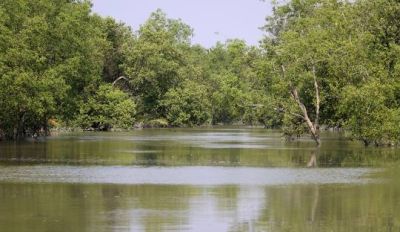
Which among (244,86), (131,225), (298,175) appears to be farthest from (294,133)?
(131,225)

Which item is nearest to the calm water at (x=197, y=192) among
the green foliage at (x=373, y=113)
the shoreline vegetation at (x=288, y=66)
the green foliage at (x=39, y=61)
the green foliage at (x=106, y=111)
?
the green foliage at (x=373, y=113)

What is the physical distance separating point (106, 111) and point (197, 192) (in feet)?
224

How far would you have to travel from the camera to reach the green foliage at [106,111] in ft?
305

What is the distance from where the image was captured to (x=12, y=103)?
196ft

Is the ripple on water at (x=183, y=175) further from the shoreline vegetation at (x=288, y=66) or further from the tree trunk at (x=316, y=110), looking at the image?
the tree trunk at (x=316, y=110)

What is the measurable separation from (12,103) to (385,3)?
2871 cm

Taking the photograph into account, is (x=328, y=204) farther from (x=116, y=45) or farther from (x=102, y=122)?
(x=116, y=45)

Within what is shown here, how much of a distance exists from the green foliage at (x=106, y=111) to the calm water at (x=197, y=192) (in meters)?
45.9

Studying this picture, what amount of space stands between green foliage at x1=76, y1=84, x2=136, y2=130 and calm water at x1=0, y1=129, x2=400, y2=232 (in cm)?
4590

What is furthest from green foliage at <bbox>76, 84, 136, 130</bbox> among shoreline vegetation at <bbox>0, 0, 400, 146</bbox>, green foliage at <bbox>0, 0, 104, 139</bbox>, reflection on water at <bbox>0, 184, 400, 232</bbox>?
reflection on water at <bbox>0, 184, 400, 232</bbox>

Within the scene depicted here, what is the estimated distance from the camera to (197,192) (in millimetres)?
27250

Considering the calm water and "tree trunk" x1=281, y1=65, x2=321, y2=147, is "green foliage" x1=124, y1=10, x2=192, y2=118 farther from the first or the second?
the calm water

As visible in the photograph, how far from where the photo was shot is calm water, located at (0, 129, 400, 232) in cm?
2000

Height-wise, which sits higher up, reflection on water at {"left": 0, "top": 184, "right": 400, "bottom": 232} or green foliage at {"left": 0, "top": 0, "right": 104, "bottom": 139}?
green foliage at {"left": 0, "top": 0, "right": 104, "bottom": 139}
